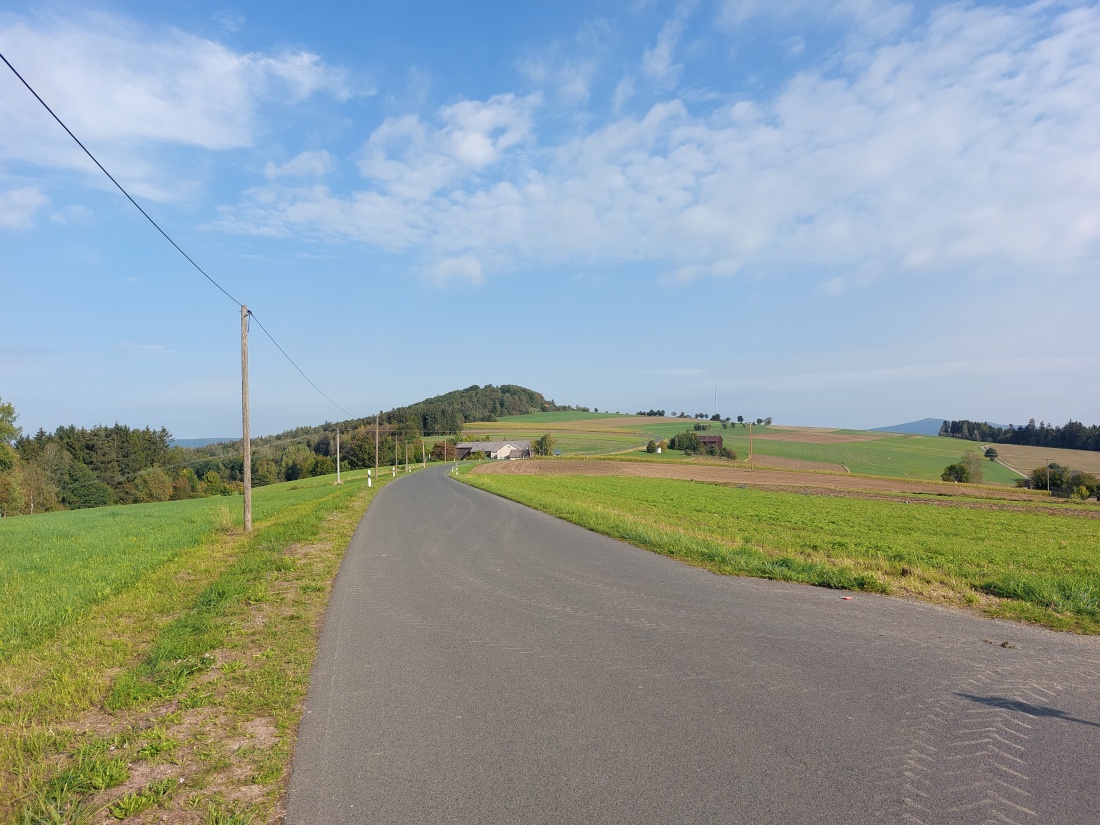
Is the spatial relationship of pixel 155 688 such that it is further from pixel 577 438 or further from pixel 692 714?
pixel 577 438

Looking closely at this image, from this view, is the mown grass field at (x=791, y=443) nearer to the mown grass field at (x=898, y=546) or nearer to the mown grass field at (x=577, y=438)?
the mown grass field at (x=577, y=438)

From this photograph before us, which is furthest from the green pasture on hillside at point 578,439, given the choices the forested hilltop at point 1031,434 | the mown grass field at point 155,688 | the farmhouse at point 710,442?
the mown grass field at point 155,688

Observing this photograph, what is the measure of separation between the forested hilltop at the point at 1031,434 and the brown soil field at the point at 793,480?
7331cm

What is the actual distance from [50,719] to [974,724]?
697cm

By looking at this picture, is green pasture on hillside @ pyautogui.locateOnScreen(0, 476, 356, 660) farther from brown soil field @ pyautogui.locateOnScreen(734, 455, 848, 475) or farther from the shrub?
the shrub

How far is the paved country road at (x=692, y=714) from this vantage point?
3539 millimetres

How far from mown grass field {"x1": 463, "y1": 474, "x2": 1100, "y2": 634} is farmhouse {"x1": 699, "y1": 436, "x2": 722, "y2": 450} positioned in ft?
231

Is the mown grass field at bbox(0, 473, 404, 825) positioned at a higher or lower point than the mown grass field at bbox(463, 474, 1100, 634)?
higher

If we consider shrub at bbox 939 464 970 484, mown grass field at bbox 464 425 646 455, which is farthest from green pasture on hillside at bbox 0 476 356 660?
mown grass field at bbox 464 425 646 455

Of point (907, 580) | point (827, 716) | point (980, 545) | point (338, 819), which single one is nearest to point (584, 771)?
point (338, 819)

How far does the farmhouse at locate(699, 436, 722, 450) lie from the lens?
105900mm

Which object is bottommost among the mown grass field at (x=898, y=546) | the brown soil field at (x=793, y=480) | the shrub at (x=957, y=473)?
the shrub at (x=957, y=473)

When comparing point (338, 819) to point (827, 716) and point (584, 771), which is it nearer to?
point (584, 771)

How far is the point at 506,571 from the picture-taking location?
1105 cm
